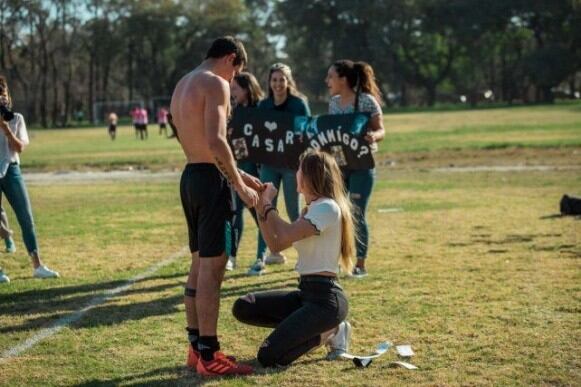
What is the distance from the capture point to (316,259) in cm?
561

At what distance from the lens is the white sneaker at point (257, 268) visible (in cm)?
885

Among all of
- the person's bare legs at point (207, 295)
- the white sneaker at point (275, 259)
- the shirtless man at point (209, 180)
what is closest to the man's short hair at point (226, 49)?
the shirtless man at point (209, 180)

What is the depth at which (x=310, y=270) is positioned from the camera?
5.62m

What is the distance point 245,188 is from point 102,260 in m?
4.96

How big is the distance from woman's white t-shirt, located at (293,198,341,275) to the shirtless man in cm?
45

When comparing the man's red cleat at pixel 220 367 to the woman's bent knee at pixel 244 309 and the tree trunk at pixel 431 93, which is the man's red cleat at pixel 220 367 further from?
the tree trunk at pixel 431 93

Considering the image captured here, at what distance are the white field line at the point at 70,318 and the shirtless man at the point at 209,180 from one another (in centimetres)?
133

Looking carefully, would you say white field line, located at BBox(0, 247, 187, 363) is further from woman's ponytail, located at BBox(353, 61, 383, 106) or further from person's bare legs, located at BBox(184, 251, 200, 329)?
woman's ponytail, located at BBox(353, 61, 383, 106)

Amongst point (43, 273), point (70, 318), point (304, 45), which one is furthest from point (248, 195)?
point (304, 45)

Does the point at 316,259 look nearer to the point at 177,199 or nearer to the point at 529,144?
the point at 177,199

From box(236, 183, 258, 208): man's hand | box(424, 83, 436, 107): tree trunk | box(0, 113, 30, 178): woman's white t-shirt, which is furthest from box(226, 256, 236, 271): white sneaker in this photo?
box(424, 83, 436, 107): tree trunk

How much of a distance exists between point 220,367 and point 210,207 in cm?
97

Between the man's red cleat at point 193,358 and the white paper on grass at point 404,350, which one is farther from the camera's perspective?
the white paper on grass at point 404,350

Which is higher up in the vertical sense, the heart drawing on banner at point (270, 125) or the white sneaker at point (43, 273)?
the heart drawing on banner at point (270, 125)
